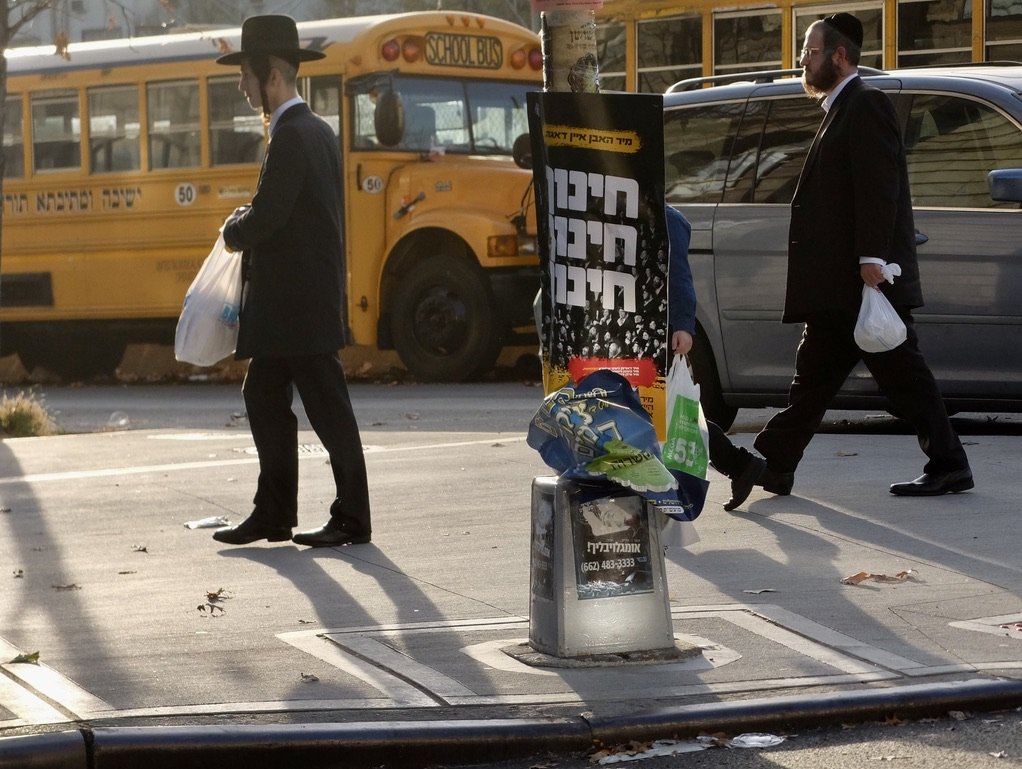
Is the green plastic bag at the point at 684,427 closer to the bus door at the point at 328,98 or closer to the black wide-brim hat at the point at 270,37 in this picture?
the black wide-brim hat at the point at 270,37

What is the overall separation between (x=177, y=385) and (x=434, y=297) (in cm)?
345

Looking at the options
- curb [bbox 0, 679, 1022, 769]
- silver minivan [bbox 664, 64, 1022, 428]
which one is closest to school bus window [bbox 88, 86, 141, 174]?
silver minivan [bbox 664, 64, 1022, 428]

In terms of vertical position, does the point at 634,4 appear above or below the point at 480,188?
above

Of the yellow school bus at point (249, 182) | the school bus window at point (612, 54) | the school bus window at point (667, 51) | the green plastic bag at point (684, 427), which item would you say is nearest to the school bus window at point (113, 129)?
the yellow school bus at point (249, 182)

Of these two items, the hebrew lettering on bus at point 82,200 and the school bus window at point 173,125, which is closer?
the school bus window at point 173,125

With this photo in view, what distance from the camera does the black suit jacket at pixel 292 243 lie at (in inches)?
268

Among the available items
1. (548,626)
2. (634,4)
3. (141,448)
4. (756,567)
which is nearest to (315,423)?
(756,567)

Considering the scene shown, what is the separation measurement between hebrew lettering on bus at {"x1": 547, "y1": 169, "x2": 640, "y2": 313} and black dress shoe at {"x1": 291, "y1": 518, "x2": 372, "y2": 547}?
219 centimetres

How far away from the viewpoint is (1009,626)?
5.25m

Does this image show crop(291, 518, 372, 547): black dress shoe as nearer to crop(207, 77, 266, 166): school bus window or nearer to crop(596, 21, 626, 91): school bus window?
crop(596, 21, 626, 91): school bus window

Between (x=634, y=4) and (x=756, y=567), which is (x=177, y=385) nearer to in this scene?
(x=634, y=4)

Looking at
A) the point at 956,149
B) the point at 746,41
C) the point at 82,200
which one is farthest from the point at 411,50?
the point at 956,149

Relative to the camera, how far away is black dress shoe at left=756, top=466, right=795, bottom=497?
7543 millimetres

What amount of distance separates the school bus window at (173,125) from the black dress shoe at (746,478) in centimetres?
990
